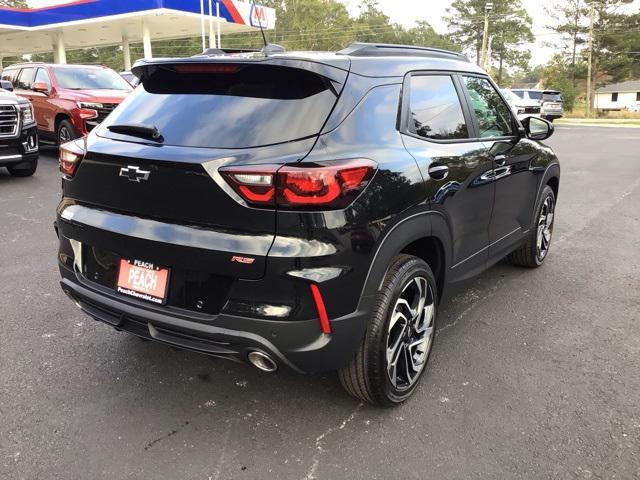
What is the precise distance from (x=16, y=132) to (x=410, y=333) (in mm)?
7837

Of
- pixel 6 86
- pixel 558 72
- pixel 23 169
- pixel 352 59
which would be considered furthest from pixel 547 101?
pixel 558 72

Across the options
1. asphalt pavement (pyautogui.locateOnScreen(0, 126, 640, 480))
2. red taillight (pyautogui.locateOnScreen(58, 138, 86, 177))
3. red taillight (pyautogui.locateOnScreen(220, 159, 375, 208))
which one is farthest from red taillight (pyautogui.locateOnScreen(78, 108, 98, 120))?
red taillight (pyautogui.locateOnScreen(220, 159, 375, 208))

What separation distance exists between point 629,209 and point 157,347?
691cm

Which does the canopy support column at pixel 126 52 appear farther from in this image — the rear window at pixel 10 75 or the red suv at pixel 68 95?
the red suv at pixel 68 95

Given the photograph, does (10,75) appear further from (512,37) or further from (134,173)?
(512,37)

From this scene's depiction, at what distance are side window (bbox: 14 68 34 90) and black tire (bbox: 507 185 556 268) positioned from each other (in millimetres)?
10739

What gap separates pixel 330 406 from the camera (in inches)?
116

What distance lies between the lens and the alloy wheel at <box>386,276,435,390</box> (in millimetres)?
2865

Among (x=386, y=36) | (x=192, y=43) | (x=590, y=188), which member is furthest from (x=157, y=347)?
(x=386, y=36)

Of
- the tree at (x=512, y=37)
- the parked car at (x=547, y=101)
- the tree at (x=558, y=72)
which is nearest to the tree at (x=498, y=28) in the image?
the tree at (x=512, y=37)

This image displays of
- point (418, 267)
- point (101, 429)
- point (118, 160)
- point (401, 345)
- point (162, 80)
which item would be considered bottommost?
point (101, 429)

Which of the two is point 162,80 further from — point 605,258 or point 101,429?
point 605,258

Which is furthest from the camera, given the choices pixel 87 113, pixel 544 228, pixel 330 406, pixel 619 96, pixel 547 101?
pixel 619 96

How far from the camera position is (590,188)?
941 centimetres
